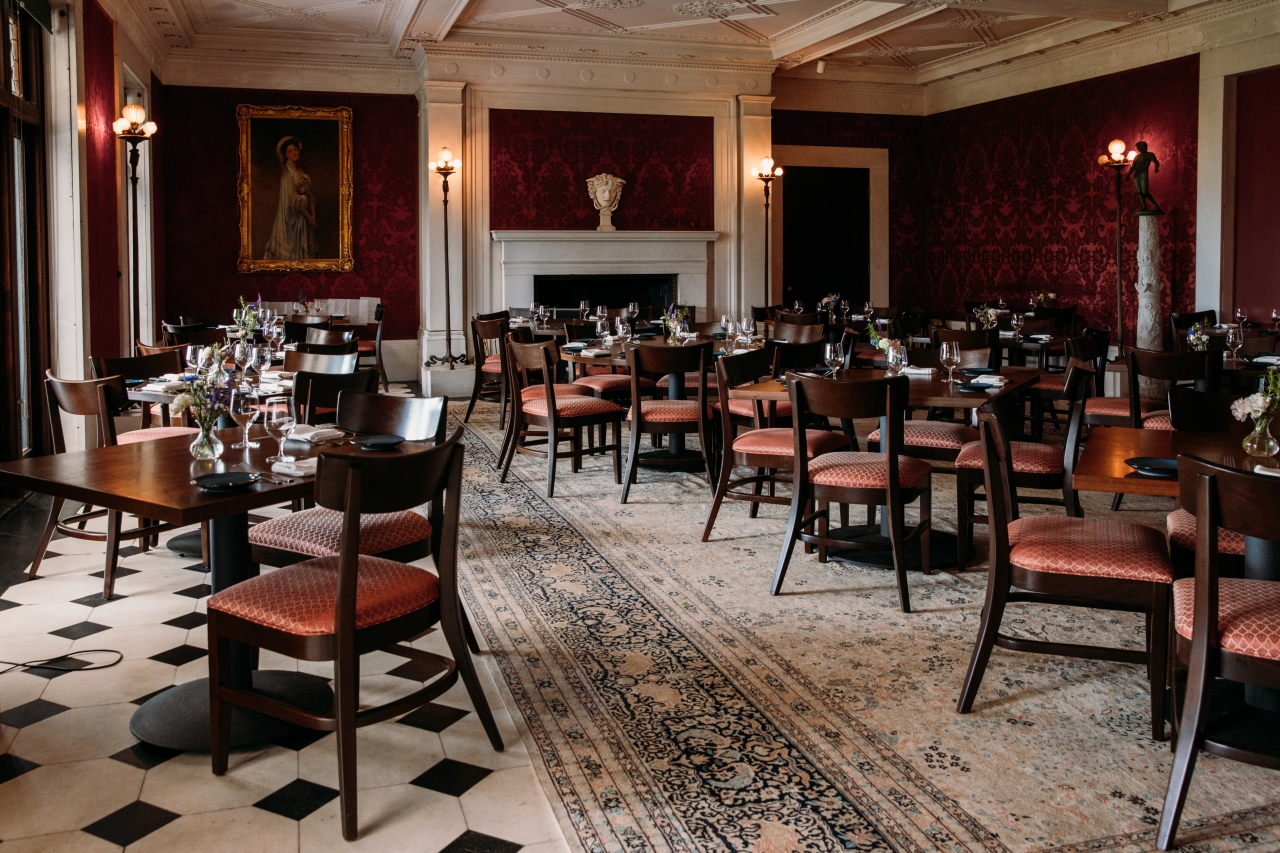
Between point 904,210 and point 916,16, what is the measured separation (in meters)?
3.87

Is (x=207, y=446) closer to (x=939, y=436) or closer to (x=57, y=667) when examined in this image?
(x=57, y=667)

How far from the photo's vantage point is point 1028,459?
4.36 metres

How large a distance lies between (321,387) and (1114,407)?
422cm

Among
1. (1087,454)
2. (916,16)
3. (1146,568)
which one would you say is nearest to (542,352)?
(1087,454)

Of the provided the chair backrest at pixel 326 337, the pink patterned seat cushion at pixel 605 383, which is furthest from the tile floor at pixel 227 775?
the chair backrest at pixel 326 337

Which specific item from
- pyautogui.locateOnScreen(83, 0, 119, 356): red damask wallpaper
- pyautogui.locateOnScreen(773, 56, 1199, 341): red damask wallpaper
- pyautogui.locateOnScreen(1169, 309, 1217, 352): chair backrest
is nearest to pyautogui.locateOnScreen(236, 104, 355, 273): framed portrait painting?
pyautogui.locateOnScreen(83, 0, 119, 356): red damask wallpaper

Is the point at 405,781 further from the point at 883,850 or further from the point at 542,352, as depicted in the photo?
the point at 542,352

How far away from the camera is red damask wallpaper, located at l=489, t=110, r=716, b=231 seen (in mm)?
11617

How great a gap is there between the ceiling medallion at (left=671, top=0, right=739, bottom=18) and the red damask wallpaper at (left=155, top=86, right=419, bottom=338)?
3322mm

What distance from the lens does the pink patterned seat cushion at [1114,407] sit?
5941 mm

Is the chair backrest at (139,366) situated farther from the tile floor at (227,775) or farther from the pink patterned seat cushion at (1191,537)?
the pink patterned seat cushion at (1191,537)

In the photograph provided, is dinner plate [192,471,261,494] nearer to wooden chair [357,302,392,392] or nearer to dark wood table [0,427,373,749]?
Result: dark wood table [0,427,373,749]

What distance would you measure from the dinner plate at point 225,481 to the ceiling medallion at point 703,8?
8368 millimetres

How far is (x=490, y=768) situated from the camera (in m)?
2.78
